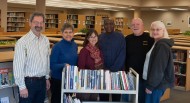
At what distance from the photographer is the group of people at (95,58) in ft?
9.61

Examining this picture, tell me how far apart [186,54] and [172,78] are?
3.92 meters

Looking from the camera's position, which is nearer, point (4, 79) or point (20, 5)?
point (4, 79)

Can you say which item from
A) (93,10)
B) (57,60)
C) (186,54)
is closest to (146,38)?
(57,60)

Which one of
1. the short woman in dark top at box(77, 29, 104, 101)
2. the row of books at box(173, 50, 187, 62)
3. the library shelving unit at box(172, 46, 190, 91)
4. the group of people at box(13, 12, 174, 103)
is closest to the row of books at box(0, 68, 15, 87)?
the group of people at box(13, 12, 174, 103)

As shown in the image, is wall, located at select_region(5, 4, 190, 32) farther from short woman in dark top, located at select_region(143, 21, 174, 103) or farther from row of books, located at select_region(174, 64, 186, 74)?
short woman in dark top, located at select_region(143, 21, 174, 103)

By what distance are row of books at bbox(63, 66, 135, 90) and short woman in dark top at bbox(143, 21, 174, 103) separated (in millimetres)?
247

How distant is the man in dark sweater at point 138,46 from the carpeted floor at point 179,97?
236cm

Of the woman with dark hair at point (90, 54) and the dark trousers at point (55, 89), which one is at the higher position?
the woman with dark hair at point (90, 54)

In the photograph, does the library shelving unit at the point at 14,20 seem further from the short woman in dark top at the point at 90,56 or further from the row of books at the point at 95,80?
the row of books at the point at 95,80

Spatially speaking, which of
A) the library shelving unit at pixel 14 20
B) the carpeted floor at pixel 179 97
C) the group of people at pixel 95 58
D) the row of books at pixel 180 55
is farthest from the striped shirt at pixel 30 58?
the library shelving unit at pixel 14 20

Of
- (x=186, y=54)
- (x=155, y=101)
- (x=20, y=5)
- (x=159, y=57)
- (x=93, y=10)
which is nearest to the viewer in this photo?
(x=159, y=57)

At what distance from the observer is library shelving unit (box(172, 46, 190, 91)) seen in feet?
22.3

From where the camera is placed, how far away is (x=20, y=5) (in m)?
20.1

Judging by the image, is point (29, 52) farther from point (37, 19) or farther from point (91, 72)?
point (91, 72)
